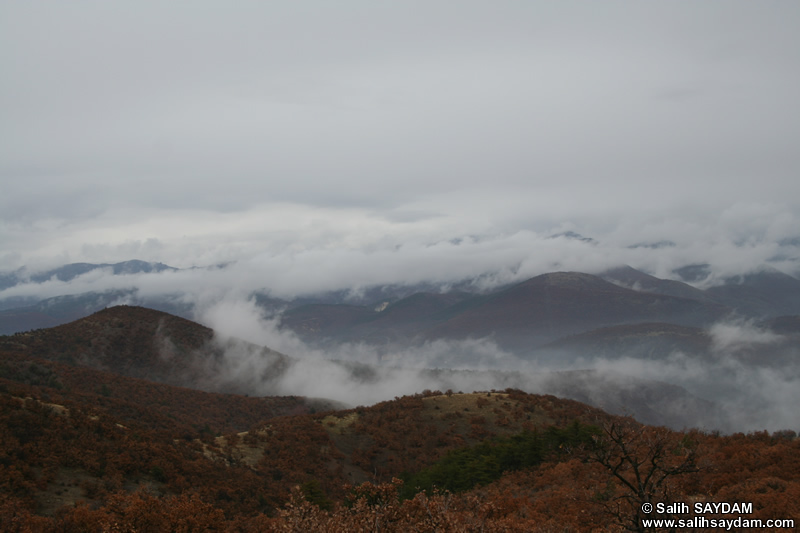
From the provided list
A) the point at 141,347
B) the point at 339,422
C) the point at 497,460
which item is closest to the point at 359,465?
A: the point at 339,422

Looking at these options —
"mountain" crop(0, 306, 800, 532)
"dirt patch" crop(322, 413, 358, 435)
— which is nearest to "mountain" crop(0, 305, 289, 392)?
"mountain" crop(0, 306, 800, 532)

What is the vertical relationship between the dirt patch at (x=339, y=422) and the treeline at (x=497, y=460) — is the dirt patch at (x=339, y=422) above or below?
below

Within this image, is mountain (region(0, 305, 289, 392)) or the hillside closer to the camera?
the hillside

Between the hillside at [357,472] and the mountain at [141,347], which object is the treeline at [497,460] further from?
the mountain at [141,347]

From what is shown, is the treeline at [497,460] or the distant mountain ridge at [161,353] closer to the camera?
the treeline at [497,460]

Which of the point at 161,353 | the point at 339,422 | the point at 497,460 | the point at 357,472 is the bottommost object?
the point at 357,472

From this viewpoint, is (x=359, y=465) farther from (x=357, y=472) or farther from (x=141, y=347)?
(x=141, y=347)

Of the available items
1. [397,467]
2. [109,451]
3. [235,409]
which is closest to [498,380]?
[235,409]


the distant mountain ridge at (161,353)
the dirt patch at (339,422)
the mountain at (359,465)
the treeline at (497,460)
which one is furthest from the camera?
the distant mountain ridge at (161,353)

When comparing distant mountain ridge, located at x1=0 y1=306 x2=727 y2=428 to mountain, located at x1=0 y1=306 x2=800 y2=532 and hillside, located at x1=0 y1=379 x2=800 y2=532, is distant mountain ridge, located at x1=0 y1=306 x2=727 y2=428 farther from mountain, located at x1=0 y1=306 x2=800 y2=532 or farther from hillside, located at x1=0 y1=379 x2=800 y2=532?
hillside, located at x1=0 y1=379 x2=800 y2=532

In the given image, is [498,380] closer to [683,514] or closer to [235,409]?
[235,409]

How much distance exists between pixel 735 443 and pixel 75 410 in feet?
109

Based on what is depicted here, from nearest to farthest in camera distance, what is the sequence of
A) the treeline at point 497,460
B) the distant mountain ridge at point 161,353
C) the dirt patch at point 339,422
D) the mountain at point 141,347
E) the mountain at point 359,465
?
1. the mountain at point 359,465
2. the treeline at point 497,460
3. the dirt patch at point 339,422
4. the mountain at point 141,347
5. the distant mountain ridge at point 161,353

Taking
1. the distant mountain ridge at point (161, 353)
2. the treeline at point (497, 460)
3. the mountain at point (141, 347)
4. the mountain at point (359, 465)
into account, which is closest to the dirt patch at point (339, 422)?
the mountain at point (359, 465)
